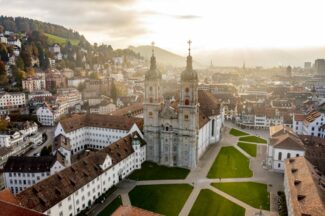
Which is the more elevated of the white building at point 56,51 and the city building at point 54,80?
the white building at point 56,51

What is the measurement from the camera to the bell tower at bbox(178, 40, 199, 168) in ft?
202

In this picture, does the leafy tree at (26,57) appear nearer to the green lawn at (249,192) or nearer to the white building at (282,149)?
the green lawn at (249,192)

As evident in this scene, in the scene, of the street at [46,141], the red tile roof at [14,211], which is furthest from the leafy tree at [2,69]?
the red tile roof at [14,211]

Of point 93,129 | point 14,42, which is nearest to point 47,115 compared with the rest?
point 93,129

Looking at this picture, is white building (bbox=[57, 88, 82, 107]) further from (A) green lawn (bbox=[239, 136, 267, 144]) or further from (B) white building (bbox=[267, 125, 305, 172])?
(B) white building (bbox=[267, 125, 305, 172])

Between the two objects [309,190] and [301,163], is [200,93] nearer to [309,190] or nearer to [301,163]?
[301,163]

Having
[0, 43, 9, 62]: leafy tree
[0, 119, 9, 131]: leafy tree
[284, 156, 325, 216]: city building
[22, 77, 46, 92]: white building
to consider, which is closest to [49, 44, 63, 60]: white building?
[0, 43, 9, 62]: leafy tree

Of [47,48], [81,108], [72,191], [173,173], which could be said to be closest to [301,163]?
[173,173]

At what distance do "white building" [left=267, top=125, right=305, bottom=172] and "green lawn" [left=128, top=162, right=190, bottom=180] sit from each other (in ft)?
58.0

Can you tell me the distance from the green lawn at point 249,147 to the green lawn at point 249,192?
16096mm

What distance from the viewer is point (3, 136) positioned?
72.8 m

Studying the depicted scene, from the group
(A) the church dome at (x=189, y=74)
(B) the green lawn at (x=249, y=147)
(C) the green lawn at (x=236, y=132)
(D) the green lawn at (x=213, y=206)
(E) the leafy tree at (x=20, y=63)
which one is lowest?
(D) the green lawn at (x=213, y=206)

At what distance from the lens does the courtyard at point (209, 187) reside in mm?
46769

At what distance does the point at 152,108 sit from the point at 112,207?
25.0 meters
